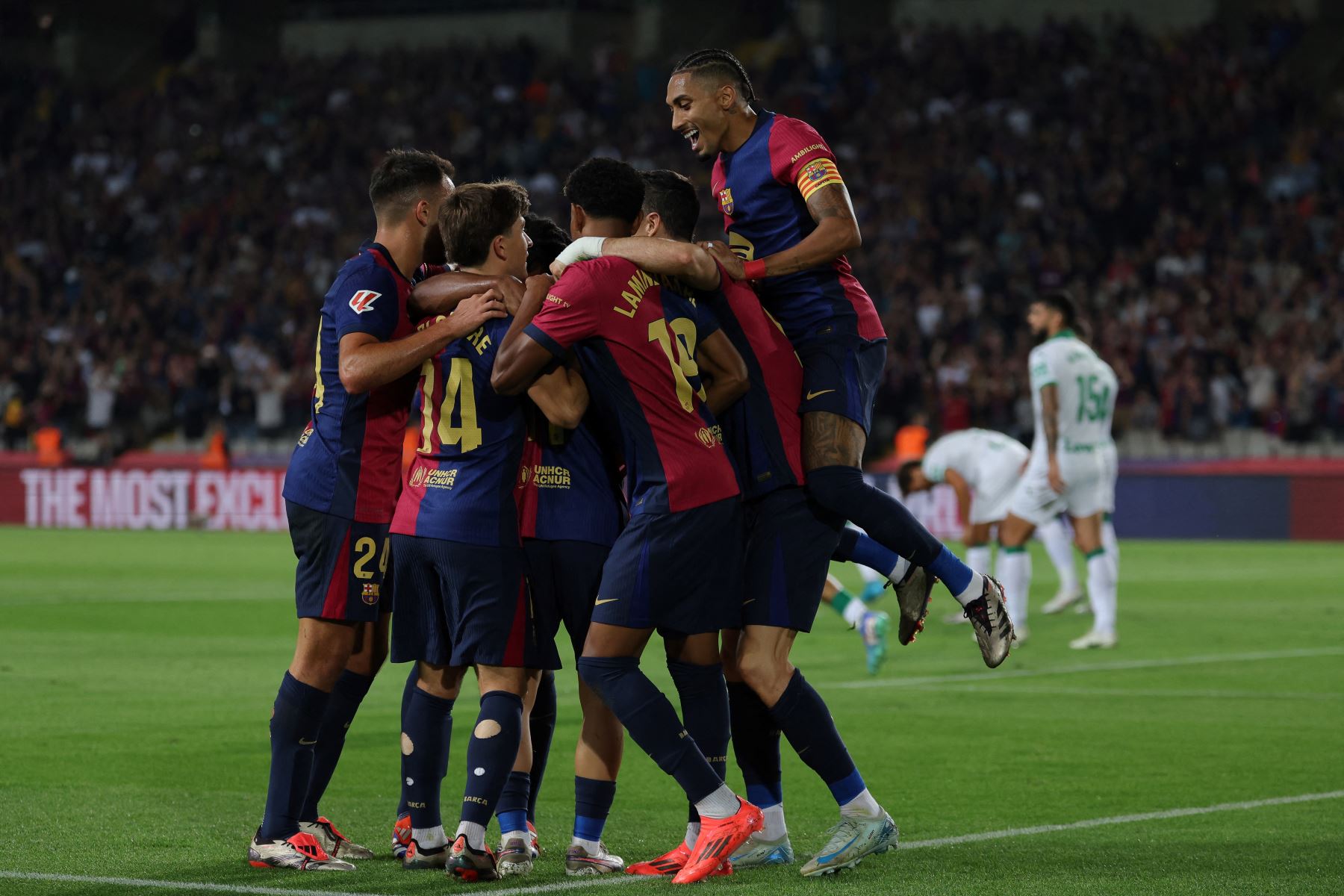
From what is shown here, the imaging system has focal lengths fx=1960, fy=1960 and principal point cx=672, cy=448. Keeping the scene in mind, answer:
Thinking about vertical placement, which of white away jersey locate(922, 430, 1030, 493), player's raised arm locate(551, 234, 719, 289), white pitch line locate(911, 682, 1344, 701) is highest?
player's raised arm locate(551, 234, 719, 289)

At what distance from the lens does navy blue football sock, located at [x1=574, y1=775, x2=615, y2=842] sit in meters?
5.97

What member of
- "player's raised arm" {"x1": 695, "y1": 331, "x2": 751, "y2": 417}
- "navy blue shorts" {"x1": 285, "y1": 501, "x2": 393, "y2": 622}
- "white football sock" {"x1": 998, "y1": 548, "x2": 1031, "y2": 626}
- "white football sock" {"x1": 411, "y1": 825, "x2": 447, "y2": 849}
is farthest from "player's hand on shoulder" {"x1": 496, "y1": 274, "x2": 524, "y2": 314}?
"white football sock" {"x1": 998, "y1": 548, "x2": 1031, "y2": 626}

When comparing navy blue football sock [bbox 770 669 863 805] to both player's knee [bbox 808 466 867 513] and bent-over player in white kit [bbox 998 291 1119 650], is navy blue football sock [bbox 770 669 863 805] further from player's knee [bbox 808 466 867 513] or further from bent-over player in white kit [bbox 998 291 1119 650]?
bent-over player in white kit [bbox 998 291 1119 650]

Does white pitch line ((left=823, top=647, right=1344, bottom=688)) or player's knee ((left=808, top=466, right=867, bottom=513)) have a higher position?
player's knee ((left=808, top=466, right=867, bottom=513))

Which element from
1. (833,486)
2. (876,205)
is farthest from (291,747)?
(876,205)

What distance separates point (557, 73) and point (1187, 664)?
26557mm

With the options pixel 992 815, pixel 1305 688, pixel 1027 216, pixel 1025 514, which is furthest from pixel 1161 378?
pixel 992 815

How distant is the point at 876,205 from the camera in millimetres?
31469

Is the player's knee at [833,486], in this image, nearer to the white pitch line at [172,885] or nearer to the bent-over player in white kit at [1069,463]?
the white pitch line at [172,885]

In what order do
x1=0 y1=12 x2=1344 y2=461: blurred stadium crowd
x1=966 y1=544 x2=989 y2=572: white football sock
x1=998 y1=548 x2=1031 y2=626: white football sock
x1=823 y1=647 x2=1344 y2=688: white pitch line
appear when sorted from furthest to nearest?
x1=0 y1=12 x2=1344 y2=461: blurred stadium crowd < x1=966 y1=544 x2=989 y2=572: white football sock < x1=998 y1=548 x2=1031 y2=626: white football sock < x1=823 y1=647 x2=1344 y2=688: white pitch line

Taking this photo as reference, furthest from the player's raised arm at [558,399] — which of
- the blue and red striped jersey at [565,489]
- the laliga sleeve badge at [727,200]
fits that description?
the laliga sleeve badge at [727,200]

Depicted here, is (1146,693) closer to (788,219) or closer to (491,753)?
(788,219)

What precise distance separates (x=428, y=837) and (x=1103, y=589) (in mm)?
8215

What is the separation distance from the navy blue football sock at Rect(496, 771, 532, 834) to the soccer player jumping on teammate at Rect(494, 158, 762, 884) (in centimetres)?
48
